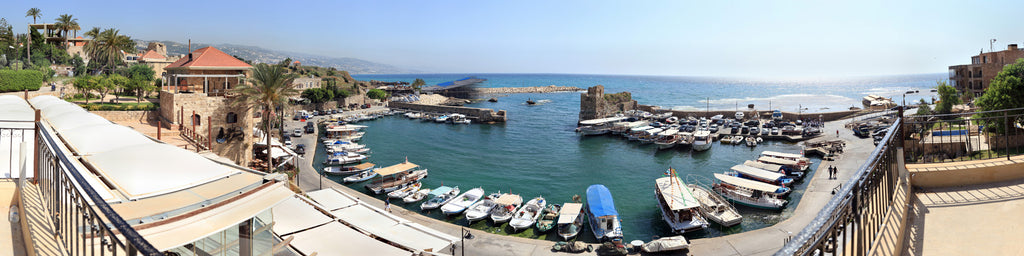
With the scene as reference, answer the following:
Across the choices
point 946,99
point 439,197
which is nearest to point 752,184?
point 439,197

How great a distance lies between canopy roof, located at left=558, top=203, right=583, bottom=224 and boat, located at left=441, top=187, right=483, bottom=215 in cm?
427

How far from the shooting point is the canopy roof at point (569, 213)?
60.1 feet

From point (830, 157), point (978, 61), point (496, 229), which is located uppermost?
point (978, 61)

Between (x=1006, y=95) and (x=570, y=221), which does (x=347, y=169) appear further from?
(x=1006, y=95)

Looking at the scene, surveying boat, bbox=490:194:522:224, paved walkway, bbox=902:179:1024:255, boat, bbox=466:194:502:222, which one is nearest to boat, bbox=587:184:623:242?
boat, bbox=490:194:522:224

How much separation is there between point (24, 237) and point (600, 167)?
30.0 m

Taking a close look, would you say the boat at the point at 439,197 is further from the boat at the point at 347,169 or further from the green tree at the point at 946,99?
the green tree at the point at 946,99

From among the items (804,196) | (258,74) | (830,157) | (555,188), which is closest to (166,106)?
(258,74)

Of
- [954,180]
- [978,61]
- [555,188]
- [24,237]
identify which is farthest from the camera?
[978,61]

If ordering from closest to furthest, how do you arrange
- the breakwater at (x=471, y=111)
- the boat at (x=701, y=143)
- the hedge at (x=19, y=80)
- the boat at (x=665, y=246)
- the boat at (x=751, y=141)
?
the boat at (x=665, y=246), the hedge at (x=19, y=80), the boat at (x=701, y=143), the boat at (x=751, y=141), the breakwater at (x=471, y=111)

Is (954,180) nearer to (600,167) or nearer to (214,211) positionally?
(214,211)

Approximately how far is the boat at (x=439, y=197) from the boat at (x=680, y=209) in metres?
9.65

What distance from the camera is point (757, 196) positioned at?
21750 mm

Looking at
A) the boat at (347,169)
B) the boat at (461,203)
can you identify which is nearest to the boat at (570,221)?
the boat at (461,203)
